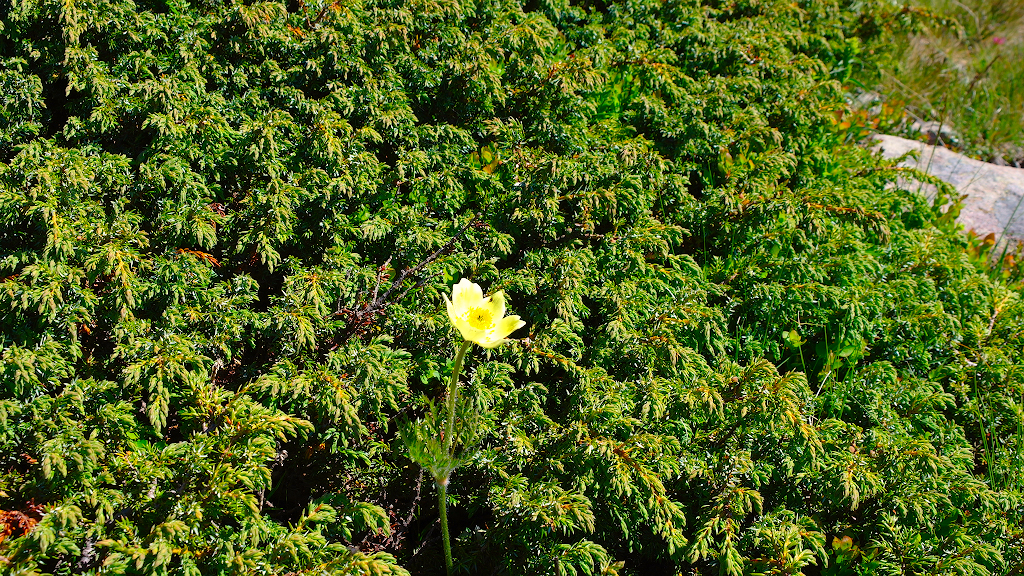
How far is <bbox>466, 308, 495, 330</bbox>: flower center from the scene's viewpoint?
205 cm

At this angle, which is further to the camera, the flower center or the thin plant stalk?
the flower center

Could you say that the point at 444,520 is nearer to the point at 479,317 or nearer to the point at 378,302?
the point at 479,317

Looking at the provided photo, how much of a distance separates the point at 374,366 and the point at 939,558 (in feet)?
5.75

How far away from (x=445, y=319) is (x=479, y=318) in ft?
1.19

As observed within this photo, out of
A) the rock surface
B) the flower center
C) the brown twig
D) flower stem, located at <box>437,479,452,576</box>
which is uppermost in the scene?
the brown twig

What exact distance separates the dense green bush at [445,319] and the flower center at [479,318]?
32 cm

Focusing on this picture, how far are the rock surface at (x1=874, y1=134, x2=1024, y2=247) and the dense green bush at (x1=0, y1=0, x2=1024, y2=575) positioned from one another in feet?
4.86

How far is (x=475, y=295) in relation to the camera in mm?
2166

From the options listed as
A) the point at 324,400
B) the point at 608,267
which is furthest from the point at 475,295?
the point at 608,267

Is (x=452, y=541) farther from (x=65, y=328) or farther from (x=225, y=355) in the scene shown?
(x=65, y=328)

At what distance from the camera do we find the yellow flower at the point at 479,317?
1.94 meters

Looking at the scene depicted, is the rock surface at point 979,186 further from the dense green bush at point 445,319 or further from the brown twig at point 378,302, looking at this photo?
the brown twig at point 378,302

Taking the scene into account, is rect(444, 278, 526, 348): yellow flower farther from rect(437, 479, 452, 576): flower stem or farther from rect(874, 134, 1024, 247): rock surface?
rect(874, 134, 1024, 247): rock surface

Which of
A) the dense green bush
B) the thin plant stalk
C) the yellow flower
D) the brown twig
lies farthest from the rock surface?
the thin plant stalk
